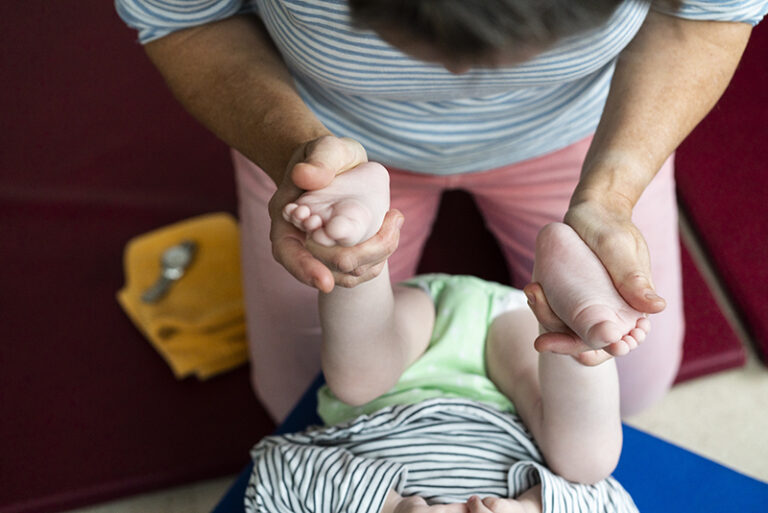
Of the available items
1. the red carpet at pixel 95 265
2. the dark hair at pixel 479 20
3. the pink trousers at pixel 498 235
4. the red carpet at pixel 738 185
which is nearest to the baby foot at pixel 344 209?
the dark hair at pixel 479 20

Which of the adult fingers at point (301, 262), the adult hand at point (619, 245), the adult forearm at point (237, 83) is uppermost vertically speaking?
the adult forearm at point (237, 83)

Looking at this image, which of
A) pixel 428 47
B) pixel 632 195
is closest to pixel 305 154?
pixel 428 47

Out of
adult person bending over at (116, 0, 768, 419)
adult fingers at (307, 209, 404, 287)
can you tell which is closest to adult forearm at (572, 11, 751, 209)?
adult person bending over at (116, 0, 768, 419)

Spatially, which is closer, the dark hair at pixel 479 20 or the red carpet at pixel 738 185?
the dark hair at pixel 479 20

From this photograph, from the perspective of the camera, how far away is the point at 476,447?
902mm

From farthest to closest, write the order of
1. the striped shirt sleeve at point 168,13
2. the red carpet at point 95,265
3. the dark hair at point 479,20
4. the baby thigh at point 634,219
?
1. the red carpet at point 95,265
2. the baby thigh at point 634,219
3. the striped shirt sleeve at point 168,13
4. the dark hair at point 479,20

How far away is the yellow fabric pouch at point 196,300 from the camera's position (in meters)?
1.42

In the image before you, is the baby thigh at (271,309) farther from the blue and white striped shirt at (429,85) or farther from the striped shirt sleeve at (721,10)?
the striped shirt sleeve at (721,10)

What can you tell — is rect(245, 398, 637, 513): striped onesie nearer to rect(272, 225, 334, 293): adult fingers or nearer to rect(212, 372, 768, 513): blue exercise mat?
rect(212, 372, 768, 513): blue exercise mat

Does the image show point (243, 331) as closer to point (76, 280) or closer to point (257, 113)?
point (76, 280)

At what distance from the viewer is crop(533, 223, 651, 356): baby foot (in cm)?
66

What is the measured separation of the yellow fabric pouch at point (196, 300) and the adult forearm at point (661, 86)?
780 millimetres

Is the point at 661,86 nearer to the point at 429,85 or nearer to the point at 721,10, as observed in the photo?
the point at 721,10

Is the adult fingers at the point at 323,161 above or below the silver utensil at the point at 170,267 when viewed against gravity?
above
